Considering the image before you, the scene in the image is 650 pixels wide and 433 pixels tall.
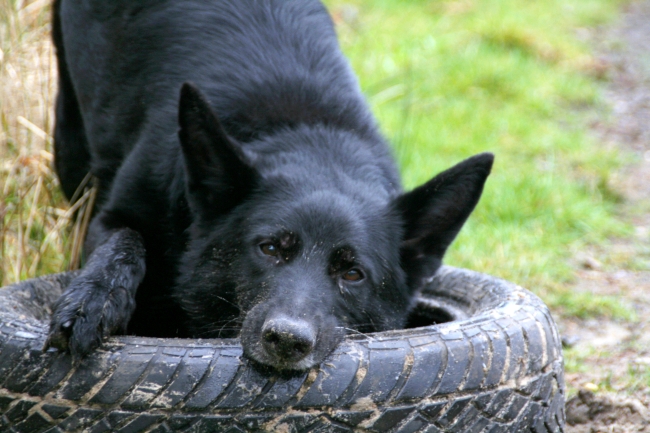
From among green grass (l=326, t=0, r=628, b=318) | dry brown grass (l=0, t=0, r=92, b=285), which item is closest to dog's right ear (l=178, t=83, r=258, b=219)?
dry brown grass (l=0, t=0, r=92, b=285)

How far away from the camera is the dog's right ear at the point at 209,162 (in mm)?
2688

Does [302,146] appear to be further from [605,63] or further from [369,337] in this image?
[605,63]

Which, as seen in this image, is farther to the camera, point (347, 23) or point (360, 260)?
point (347, 23)

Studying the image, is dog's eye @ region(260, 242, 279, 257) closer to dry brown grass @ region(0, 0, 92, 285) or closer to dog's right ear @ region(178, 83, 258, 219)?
dog's right ear @ region(178, 83, 258, 219)

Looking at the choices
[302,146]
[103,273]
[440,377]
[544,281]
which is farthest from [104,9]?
[544,281]

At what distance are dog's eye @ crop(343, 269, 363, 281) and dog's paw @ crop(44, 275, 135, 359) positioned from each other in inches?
30.7

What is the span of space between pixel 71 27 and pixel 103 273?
1830mm

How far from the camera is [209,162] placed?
290 centimetres

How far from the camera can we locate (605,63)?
920 cm

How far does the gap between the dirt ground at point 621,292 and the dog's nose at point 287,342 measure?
138 centimetres

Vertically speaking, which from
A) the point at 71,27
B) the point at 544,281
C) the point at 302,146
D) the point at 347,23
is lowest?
the point at 544,281

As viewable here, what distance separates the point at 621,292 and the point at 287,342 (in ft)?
10.3

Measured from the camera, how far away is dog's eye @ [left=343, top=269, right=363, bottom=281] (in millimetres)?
2832

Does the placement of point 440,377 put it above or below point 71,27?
below
